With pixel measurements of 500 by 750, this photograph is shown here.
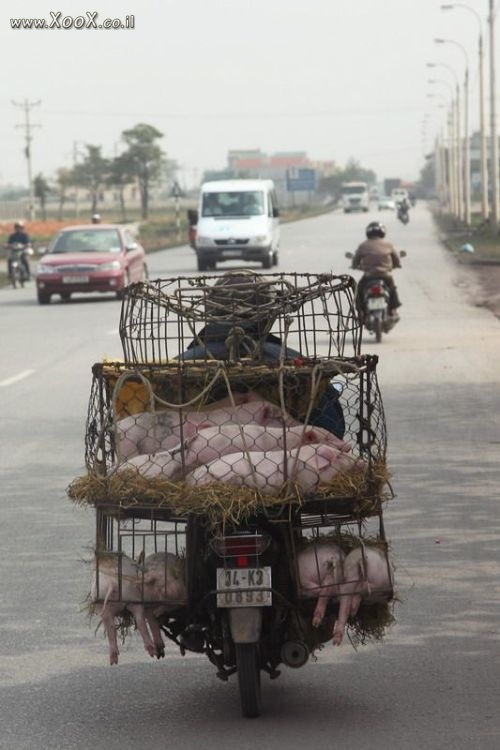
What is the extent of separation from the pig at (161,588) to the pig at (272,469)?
28 cm

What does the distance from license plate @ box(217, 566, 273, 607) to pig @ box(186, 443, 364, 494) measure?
0.78 ft

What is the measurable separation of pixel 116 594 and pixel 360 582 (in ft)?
2.37

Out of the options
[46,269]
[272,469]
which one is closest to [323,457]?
[272,469]

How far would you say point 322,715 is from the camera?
17.0ft

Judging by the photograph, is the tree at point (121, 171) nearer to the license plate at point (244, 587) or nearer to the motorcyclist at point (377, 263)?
the motorcyclist at point (377, 263)

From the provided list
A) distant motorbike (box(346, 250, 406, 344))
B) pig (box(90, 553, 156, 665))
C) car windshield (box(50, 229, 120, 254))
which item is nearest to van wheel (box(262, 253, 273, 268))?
car windshield (box(50, 229, 120, 254))

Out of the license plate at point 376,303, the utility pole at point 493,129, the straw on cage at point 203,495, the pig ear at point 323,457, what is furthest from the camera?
the utility pole at point 493,129

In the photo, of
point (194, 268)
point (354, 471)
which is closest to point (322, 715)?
point (354, 471)

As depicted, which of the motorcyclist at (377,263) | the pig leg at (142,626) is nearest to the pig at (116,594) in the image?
the pig leg at (142,626)

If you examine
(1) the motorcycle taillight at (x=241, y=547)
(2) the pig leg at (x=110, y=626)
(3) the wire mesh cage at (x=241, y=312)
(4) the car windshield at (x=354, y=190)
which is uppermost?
(3) the wire mesh cage at (x=241, y=312)

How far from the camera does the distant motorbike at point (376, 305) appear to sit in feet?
64.2

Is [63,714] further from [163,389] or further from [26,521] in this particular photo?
[26,521]

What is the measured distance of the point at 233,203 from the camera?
41906 millimetres

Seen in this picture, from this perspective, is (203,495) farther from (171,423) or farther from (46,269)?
(46,269)
